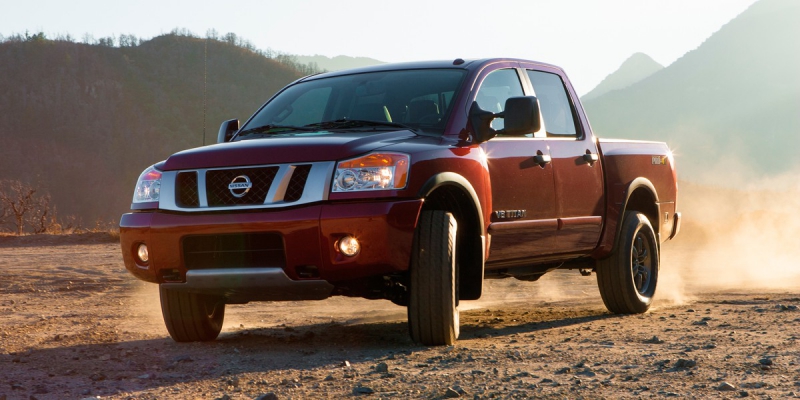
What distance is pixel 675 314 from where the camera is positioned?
8.27m

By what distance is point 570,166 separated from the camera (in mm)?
7375

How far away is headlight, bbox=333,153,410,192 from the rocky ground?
950 millimetres

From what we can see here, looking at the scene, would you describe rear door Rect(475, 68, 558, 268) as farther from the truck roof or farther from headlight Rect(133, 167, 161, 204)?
headlight Rect(133, 167, 161, 204)

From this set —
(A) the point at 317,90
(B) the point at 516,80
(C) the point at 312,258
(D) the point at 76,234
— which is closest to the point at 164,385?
(C) the point at 312,258

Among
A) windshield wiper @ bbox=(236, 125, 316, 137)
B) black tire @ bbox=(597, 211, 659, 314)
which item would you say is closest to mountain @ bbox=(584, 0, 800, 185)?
black tire @ bbox=(597, 211, 659, 314)

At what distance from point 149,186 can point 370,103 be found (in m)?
1.55

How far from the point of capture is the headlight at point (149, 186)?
19.6 ft

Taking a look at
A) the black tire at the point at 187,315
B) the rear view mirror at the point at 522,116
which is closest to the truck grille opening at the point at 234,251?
the black tire at the point at 187,315

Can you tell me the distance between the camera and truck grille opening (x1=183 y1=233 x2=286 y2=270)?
5.56m

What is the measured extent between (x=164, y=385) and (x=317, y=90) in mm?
2817

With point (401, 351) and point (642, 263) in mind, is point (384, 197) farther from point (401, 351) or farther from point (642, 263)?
point (642, 263)

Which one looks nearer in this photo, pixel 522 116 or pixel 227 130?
pixel 522 116

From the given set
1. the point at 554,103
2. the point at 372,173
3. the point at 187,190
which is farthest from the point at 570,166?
the point at 187,190

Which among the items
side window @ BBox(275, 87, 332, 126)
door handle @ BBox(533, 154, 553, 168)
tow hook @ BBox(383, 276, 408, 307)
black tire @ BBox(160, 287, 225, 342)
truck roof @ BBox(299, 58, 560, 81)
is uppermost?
truck roof @ BBox(299, 58, 560, 81)
